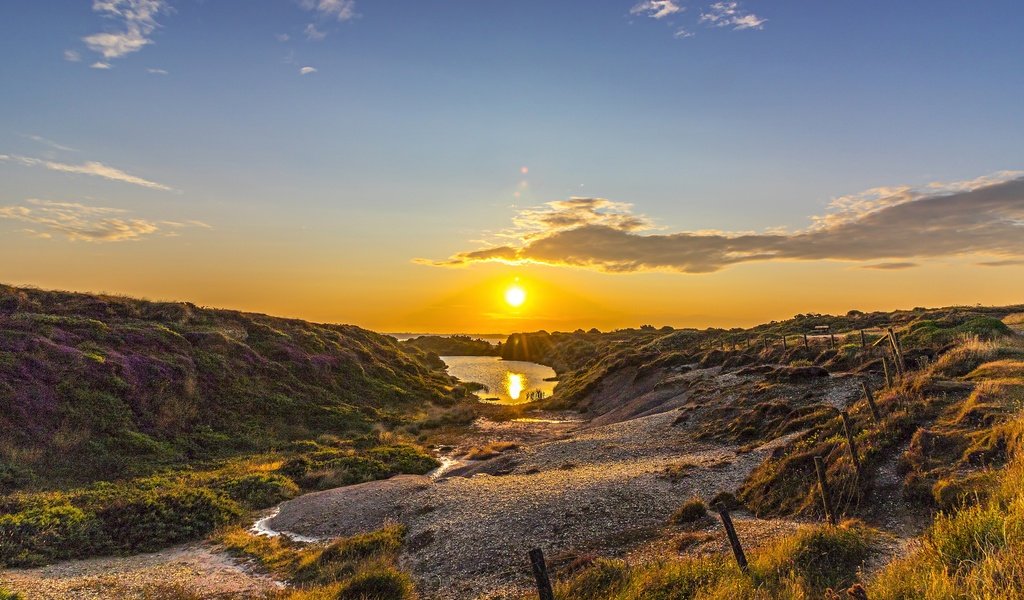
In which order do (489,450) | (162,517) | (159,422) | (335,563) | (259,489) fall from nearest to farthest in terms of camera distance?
1. (335,563)
2. (162,517)
3. (259,489)
4. (159,422)
5. (489,450)

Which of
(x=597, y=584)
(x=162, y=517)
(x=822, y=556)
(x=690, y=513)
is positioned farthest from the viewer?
(x=162, y=517)

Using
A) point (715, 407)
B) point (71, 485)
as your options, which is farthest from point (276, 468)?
point (715, 407)

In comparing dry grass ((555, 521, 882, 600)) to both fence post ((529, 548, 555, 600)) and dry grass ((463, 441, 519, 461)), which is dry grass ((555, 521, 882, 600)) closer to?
fence post ((529, 548, 555, 600))

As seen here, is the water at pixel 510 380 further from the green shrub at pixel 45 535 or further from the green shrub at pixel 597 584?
the green shrub at pixel 597 584

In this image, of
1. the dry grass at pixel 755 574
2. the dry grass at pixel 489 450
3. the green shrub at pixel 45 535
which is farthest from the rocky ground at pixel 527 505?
the green shrub at pixel 45 535

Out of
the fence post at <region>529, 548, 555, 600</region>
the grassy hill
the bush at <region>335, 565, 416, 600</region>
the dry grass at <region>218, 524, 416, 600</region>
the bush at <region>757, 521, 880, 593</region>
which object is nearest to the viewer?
the fence post at <region>529, 548, 555, 600</region>

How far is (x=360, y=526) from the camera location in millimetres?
25000

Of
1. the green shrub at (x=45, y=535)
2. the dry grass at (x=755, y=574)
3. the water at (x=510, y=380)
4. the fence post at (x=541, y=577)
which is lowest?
the water at (x=510, y=380)

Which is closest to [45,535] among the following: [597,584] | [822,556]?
[597,584]

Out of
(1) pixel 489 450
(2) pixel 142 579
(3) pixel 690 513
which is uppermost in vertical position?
(3) pixel 690 513

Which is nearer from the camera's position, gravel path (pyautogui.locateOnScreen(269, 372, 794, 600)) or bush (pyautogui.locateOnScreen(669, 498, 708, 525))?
gravel path (pyautogui.locateOnScreen(269, 372, 794, 600))

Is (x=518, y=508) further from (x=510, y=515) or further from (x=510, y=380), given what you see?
(x=510, y=380)

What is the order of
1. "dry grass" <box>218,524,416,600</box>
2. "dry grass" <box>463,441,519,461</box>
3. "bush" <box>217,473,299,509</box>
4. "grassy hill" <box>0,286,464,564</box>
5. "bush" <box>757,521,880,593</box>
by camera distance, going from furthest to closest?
1. "dry grass" <box>463,441,519,461</box>
2. "bush" <box>217,473,299,509</box>
3. "grassy hill" <box>0,286,464,564</box>
4. "dry grass" <box>218,524,416,600</box>
5. "bush" <box>757,521,880,593</box>

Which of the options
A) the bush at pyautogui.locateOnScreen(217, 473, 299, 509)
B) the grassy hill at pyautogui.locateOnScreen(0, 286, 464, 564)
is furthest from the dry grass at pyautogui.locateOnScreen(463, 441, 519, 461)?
the bush at pyautogui.locateOnScreen(217, 473, 299, 509)
